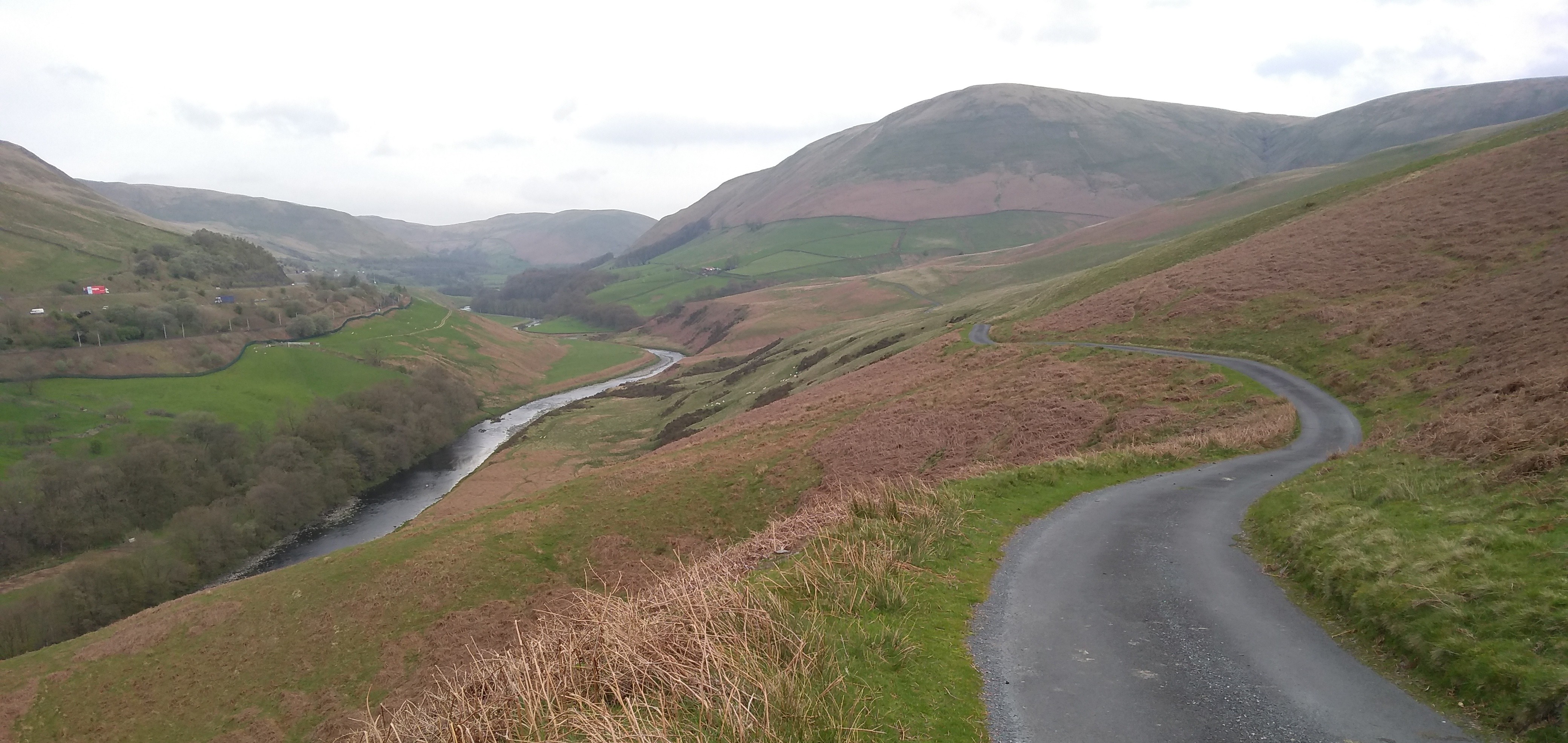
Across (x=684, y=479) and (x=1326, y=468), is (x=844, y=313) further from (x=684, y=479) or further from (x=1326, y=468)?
(x=1326, y=468)

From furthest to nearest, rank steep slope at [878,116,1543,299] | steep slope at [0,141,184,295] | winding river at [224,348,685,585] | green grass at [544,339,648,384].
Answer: green grass at [544,339,648,384] < steep slope at [878,116,1543,299] < steep slope at [0,141,184,295] < winding river at [224,348,685,585]

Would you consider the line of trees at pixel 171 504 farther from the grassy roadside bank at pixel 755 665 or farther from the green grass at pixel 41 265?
the green grass at pixel 41 265

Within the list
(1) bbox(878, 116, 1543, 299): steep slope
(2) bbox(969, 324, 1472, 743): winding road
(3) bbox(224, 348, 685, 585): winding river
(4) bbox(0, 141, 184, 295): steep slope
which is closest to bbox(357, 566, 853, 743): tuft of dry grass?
(2) bbox(969, 324, 1472, 743): winding road

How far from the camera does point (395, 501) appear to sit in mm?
66938

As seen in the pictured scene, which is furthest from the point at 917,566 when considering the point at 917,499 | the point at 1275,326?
the point at 1275,326

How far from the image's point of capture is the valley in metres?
8.91

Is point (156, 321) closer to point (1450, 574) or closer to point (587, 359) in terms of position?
point (587, 359)

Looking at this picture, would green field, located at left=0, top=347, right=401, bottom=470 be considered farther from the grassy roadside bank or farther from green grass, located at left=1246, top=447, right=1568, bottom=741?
green grass, located at left=1246, top=447, right=1568, bottom=741

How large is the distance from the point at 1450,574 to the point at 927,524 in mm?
8742

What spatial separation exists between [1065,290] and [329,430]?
78858mm

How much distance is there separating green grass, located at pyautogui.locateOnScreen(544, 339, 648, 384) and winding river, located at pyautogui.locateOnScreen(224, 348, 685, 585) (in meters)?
26.7

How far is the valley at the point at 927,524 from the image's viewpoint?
8914 millimetres

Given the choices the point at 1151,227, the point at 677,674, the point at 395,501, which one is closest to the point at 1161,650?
the point at 677,674

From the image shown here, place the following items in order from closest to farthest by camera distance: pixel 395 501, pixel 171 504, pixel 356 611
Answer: pixel 356 611, pixel 171 504, pixel 395 501
